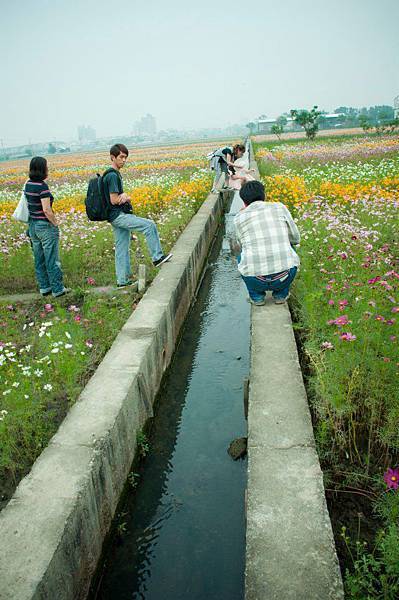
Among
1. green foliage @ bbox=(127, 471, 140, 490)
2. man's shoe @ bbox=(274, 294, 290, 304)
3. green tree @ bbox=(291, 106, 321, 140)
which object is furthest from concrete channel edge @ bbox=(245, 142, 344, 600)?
green tree @ bbox=(291, 106, 321, 140)

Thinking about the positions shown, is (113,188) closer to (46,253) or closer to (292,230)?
(46,253)

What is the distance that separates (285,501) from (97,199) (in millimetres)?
4100

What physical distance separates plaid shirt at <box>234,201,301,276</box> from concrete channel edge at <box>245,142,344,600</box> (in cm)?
108

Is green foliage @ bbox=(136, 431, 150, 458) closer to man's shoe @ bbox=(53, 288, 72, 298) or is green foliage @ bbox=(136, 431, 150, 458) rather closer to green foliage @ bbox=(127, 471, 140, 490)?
green foliage @ bbox=(127, 471, 140, 490)

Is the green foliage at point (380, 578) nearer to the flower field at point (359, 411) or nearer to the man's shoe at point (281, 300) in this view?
the flower field at point (359, 411)

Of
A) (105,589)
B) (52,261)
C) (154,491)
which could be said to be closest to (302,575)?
(105,589)

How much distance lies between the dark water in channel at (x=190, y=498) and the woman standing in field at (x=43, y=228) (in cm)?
202

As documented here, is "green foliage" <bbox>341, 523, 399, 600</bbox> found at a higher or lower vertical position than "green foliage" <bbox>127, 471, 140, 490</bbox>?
higher

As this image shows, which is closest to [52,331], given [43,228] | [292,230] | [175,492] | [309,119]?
[43,228]

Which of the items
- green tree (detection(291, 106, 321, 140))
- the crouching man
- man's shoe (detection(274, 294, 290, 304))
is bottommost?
man's shoe (detection(274, 294, 290, 304))

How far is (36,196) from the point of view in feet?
17.3

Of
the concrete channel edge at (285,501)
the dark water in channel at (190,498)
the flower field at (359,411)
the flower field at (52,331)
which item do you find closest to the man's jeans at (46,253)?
the flower field at (52,331)

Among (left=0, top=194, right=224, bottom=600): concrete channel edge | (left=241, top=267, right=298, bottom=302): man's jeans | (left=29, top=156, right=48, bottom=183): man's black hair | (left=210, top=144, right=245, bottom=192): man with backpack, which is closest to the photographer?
(left=0, top=194, right=224, bottom=600): concrete channel edge

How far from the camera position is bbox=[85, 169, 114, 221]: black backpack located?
17.1ft
